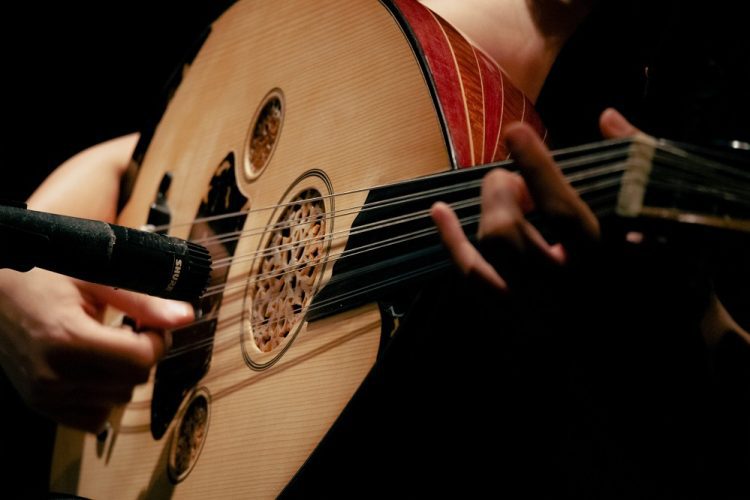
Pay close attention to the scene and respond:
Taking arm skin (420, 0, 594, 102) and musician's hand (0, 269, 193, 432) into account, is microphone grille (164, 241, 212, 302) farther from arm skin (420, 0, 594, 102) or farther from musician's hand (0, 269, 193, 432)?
arm skin (420, 0, 594, 102)

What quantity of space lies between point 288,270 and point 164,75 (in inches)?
46.0

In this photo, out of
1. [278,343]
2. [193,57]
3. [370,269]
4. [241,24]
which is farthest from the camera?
[193,57]

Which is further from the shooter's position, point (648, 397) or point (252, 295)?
point (252, 295)

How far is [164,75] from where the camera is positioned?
168cm

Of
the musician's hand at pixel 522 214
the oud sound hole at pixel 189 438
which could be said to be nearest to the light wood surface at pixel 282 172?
the oud sound hole at pixel 189 438

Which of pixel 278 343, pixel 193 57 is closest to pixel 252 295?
pixel 278 343

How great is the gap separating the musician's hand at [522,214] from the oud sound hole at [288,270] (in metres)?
0.25

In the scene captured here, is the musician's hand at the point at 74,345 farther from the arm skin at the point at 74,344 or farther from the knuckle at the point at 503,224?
the knuckle at the point at 503,224

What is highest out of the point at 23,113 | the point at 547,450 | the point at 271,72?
the point at 23,113

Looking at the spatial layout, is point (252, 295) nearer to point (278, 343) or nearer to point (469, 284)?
point (278, 343)

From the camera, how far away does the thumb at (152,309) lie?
890mm

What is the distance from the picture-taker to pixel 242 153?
1.01 metres

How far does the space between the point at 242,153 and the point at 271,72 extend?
15 cm

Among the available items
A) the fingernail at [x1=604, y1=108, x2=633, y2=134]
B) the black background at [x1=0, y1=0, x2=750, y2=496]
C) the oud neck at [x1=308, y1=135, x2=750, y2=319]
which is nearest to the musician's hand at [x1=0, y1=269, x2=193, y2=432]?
the oud neck at [x1=308, y1=135, x2=750, y2=319]
